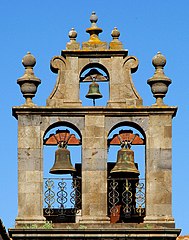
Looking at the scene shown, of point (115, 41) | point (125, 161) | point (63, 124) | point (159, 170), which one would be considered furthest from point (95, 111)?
point (159, 170)

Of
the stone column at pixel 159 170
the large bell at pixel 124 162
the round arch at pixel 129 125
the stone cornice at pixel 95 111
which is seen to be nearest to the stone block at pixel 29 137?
the stone cornice at pixel 95 111

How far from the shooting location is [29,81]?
1606 inches

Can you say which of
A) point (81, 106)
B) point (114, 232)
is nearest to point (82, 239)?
point (114, 232)

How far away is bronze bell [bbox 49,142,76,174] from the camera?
40.8 metres

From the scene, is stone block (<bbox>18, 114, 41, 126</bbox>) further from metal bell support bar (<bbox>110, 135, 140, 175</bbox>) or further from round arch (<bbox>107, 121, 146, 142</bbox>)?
metal bell support bar (<bbox>110, 135, 140, 175</bbox>)

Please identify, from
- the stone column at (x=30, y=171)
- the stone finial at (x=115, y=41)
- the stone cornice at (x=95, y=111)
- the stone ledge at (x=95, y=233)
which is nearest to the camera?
the stone ledge at (x=95, y=233)

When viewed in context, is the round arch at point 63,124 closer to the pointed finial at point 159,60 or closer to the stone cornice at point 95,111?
the stone cornice at point 95,111

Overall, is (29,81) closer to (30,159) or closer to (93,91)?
(93,91)

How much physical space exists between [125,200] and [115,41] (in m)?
3.87

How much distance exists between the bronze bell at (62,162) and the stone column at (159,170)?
6.21ft

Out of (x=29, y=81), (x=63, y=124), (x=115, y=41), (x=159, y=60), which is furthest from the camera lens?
(x=115, y=41)

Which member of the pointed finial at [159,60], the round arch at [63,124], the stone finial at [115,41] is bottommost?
the round arch at [63,124]

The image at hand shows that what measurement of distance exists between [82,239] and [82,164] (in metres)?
1.87

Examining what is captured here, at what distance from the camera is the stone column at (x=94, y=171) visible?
40469 millimetres
